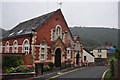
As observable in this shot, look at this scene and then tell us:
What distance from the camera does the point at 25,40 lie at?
108 ft

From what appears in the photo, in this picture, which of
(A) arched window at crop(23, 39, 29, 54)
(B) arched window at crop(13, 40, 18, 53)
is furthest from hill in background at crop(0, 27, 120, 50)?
(A) arched window at crop(23, 39, 29, 54)

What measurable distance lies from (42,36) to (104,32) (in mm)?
76553

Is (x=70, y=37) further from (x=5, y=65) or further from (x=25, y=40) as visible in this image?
→ (x=5, y=65)

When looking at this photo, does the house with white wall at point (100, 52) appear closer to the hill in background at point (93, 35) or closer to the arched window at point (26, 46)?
the hill in background at point (93, 35)

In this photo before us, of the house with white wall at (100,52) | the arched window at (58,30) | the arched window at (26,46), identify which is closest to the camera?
the arched window at (26,46)

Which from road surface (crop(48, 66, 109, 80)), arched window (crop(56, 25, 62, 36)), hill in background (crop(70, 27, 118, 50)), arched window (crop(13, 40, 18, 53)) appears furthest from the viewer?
hill in background (crop(70, 27, 118, 50))

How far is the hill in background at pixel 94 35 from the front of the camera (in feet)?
317

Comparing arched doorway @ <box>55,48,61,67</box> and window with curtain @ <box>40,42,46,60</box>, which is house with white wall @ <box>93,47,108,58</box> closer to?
arched doorway @ <box>55,48,61,67</box>

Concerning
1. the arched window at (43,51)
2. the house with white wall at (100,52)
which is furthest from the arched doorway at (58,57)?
the house with white wall at (100,52)

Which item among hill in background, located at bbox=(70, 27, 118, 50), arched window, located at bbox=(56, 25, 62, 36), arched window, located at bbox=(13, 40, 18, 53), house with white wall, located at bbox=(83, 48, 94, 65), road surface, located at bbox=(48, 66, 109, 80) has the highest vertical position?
hill in background, located at bbox=(70, 27, 118, 50)

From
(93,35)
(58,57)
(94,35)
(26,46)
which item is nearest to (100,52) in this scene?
(94,35)

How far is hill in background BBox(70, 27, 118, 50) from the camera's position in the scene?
96.6m

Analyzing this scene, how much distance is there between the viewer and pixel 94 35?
338 feet

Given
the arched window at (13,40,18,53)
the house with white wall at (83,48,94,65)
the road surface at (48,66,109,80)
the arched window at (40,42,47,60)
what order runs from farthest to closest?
the house with white wall at (83,48,94,65)
the arched window at (13,40,18,53)
the arched window at (40,42,47,60)
the road surface at (48,66,109,80)
